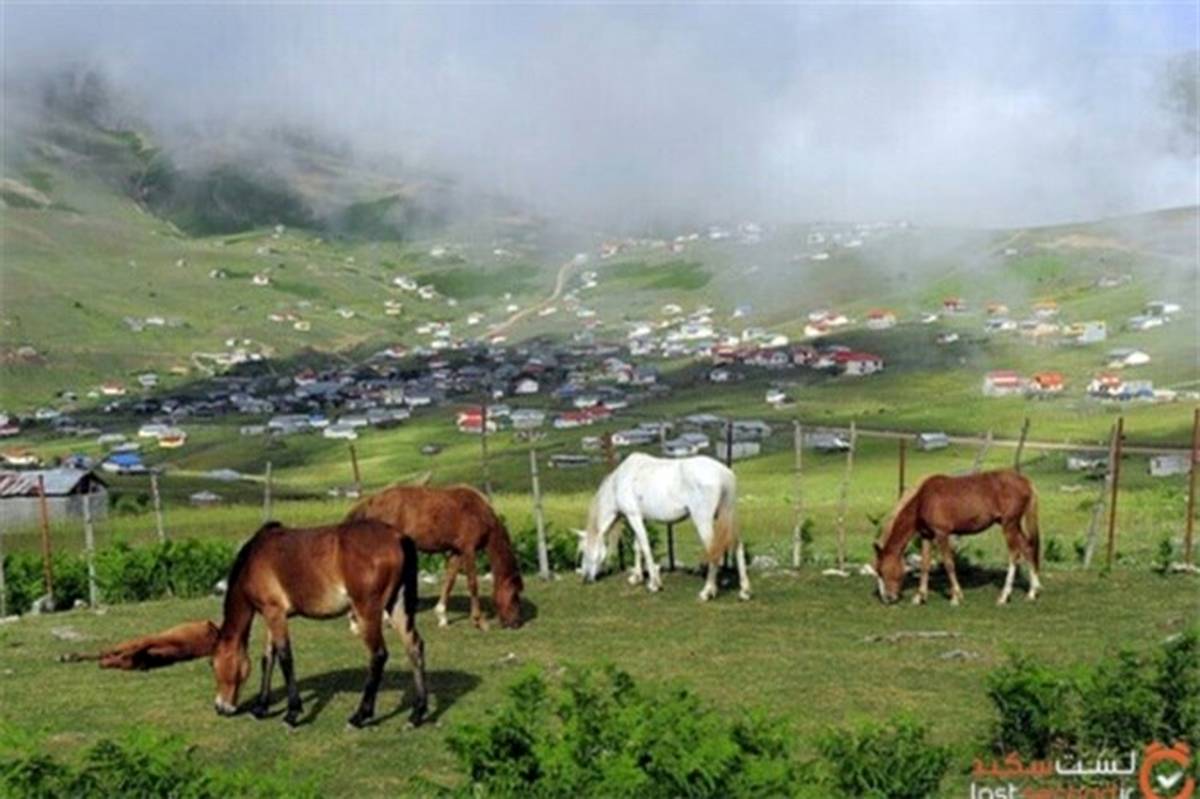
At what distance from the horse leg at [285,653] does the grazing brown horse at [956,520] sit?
31.4ft

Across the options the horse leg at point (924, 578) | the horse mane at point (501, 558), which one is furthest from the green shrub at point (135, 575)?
the horse leg at point (924, 578)

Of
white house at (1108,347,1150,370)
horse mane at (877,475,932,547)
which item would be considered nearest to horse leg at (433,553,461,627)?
horse mane at (877,475,932,547)

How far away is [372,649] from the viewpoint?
13523mm

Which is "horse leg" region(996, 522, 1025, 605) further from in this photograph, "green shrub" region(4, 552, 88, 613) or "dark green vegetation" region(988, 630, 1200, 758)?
"green shrub" region(4, 552, 88, 613)

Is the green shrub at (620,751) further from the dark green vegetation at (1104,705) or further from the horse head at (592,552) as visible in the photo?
the horse head at (592,552)

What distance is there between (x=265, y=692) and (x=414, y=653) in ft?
5.74

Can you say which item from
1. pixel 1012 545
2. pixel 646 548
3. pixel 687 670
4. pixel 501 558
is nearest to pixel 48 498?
pixel 646 548

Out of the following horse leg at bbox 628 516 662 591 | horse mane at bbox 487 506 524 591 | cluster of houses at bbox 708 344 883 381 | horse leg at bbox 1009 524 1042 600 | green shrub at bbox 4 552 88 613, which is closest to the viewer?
horse mane at bbox 487 506 524 591

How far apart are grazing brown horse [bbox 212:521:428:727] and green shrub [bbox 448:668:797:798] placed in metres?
3.82

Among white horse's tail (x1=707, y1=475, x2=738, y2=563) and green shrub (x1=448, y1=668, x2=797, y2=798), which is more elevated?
green shrub (x1=448, y1=668, x2=797, y2=798)

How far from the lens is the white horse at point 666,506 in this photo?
2069 cm

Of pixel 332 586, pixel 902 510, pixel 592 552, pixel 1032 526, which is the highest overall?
pixel 332 586

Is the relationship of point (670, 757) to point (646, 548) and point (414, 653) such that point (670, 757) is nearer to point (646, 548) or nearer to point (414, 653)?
point (414, 653)

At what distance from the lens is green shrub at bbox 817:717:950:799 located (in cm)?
902
